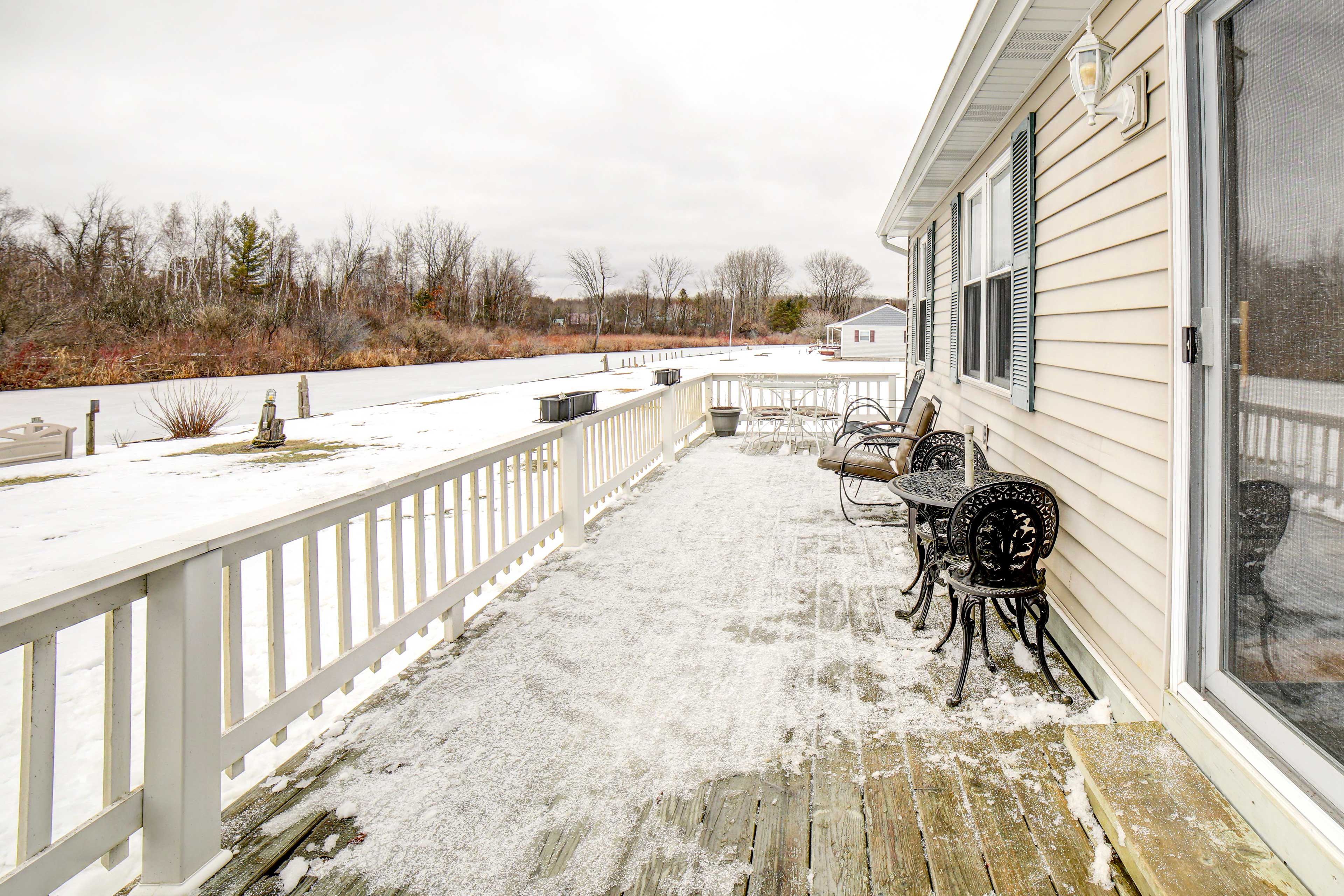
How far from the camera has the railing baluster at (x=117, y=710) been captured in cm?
141

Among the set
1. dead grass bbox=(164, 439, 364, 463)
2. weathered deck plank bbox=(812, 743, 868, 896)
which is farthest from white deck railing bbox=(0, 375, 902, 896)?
dead grass bbox=(164, 439, 364, 463)

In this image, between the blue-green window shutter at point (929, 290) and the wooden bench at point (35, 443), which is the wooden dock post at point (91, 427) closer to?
the wooden bench at point (35, 443)

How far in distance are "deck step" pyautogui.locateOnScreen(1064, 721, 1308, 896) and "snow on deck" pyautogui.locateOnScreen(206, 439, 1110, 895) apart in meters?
0.13

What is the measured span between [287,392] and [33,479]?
11103 mm

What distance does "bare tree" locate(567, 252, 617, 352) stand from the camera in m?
56.9

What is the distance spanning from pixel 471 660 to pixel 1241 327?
2.58 m

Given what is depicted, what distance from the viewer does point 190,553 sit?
1.51m

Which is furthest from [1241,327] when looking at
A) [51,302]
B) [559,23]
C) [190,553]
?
[51,302]

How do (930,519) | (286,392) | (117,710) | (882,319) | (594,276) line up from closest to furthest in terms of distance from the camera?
(117,710) → (930,519) → (286,392) → (882,319) → (594,276)

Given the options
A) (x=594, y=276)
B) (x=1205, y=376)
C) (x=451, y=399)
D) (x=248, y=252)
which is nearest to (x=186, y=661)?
(x=1205, y=376)

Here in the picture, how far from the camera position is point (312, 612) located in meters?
2.07

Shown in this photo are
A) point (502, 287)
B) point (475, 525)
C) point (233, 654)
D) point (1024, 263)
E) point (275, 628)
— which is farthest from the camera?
point (502, 287)

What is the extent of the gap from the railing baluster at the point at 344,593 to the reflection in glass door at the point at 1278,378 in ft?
7.60

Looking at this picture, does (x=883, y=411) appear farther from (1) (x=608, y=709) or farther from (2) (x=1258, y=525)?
(2) (x=1258, y=525)
